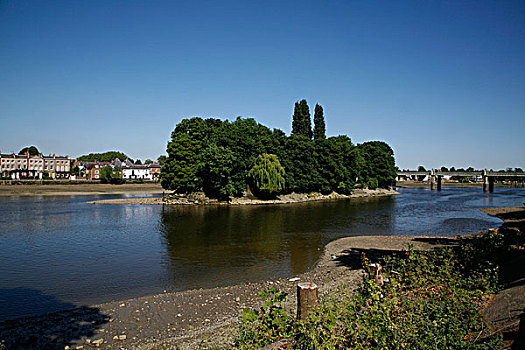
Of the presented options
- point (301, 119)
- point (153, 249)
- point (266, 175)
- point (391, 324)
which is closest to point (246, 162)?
point (266, 175)

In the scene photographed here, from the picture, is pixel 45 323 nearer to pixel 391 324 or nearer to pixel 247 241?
pixel 391 324

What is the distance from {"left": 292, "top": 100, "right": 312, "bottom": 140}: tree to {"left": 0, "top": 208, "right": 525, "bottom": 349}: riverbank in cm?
7252

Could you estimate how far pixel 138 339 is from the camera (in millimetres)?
11086

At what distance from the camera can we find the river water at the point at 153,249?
1692 cm

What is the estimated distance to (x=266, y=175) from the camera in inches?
2408

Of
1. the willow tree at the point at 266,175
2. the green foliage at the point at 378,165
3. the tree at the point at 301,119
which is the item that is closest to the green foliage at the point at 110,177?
the tree at the point at 301,119

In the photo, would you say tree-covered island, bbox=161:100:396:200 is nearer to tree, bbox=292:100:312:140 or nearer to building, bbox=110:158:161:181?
tree, bbox=292:100:312:140

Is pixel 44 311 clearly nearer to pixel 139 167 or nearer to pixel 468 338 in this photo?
pixel 468 338

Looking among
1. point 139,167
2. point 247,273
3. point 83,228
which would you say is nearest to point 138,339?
point 247,273

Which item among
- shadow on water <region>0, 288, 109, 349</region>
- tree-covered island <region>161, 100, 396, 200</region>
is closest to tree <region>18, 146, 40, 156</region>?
tree-covered island <region>161, 100, 396, 200</region>

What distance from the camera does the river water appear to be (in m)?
16.9

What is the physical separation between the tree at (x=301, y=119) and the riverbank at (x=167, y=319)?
238 ft

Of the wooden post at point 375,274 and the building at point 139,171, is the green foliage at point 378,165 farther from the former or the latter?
the building at point 139,171

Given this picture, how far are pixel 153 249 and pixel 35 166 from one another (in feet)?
560
